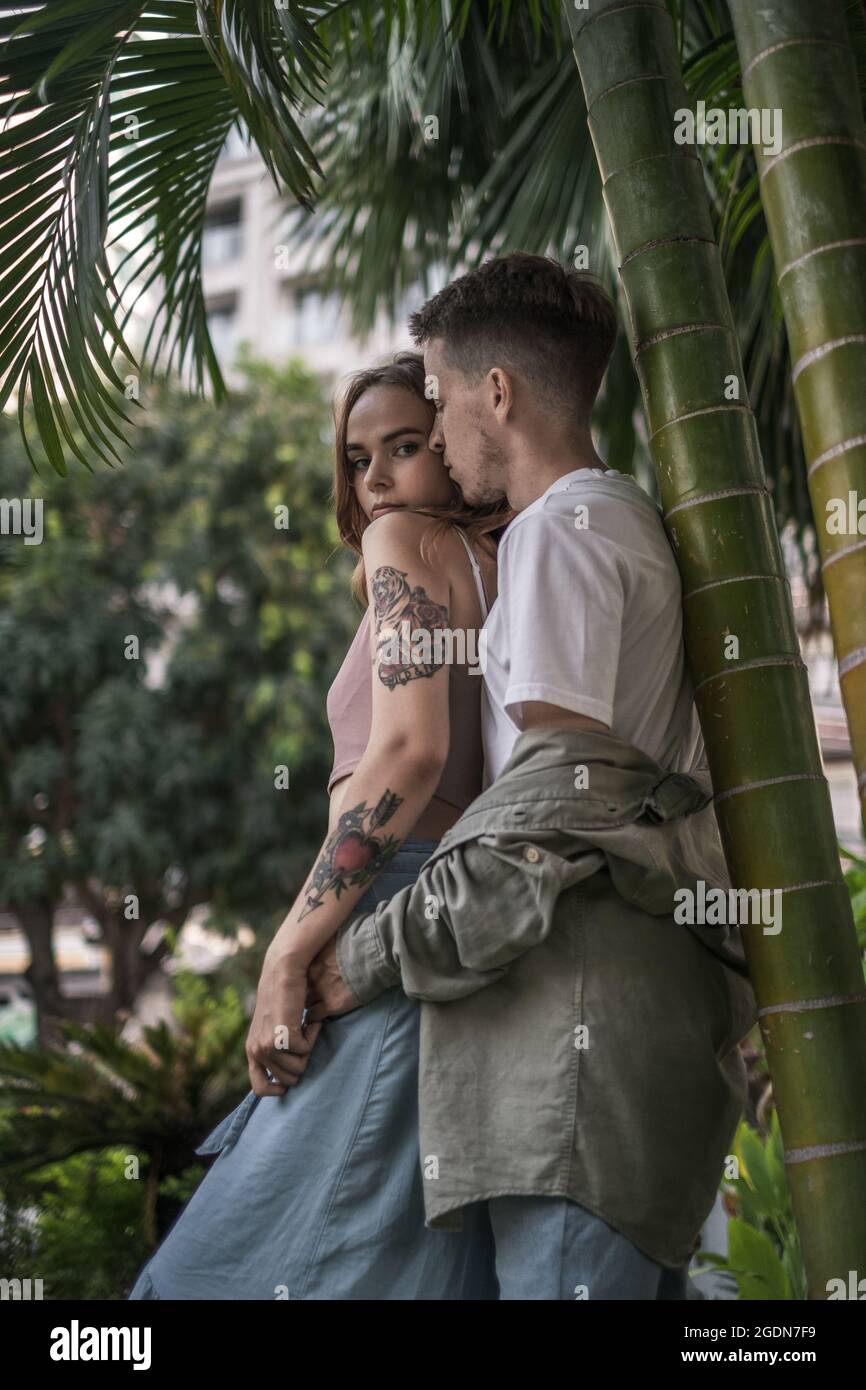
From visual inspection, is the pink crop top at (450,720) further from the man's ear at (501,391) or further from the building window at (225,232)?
the building window at (225,232)

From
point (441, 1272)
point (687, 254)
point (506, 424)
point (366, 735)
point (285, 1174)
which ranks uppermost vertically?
point (687, 254)

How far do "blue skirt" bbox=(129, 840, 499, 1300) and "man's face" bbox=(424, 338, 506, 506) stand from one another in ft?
2.36

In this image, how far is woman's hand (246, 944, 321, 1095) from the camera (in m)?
1.82

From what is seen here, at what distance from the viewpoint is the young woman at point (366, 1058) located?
1.78 meters

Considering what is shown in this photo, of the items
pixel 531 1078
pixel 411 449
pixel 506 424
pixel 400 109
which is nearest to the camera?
pixel 531 1078

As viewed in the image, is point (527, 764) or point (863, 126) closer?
point (527, 764)

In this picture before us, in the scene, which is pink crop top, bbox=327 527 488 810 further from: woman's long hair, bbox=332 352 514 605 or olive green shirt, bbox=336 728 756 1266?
olive green shirt, bbox=336 728 756 1266

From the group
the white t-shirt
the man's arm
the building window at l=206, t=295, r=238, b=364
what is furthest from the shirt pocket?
the building window at l=206, t=295, r=238, b=364

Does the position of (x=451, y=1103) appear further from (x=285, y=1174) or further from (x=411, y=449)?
(x=411, y=449)

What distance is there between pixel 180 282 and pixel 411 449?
1.25 meters

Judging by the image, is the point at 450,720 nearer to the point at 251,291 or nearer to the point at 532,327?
the point at 532,327

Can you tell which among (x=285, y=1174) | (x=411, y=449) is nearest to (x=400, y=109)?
(x=411, y=449)

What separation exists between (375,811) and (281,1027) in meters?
0.30

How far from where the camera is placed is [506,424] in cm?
195
